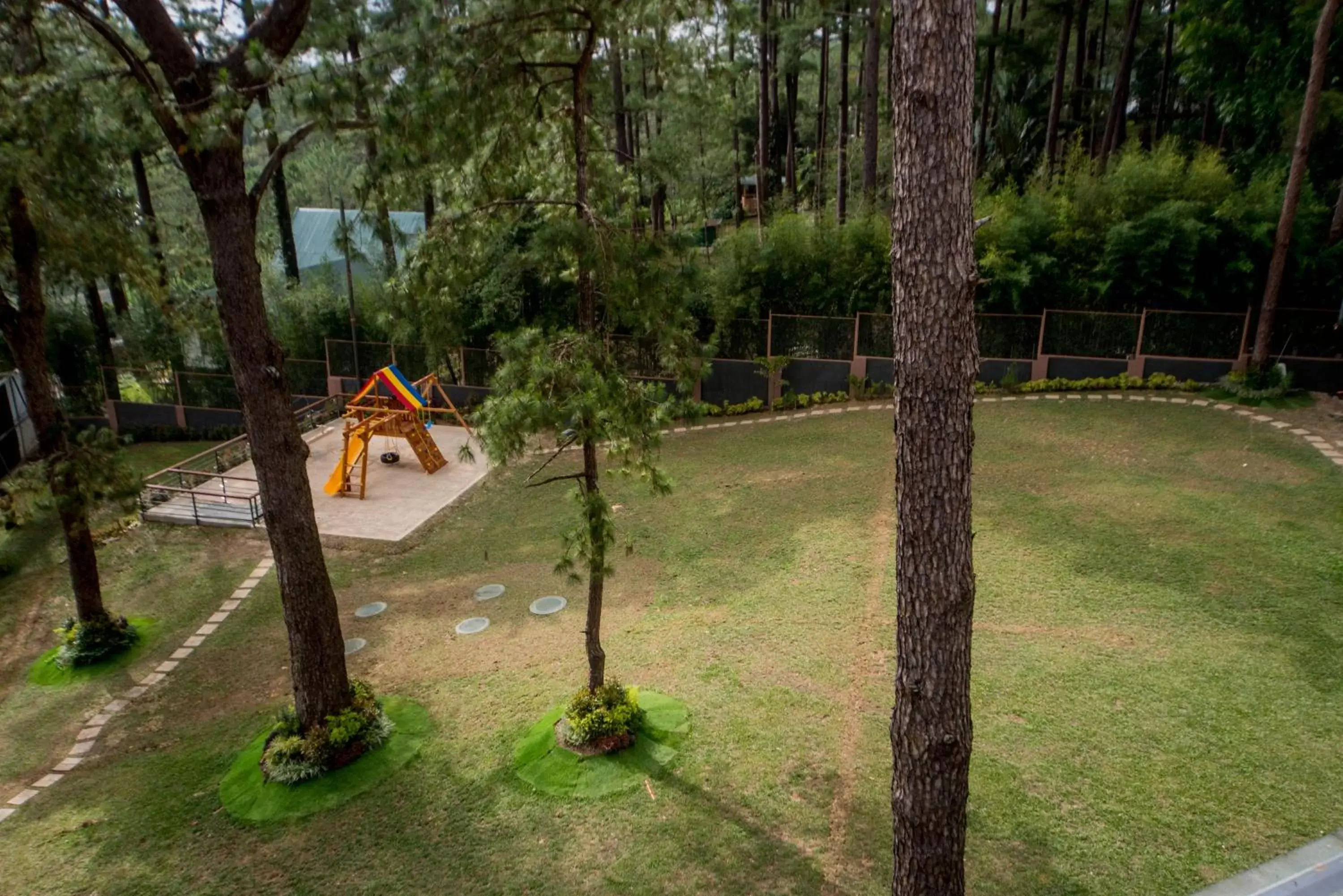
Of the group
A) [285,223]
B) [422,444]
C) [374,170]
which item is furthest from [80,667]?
[285,223]

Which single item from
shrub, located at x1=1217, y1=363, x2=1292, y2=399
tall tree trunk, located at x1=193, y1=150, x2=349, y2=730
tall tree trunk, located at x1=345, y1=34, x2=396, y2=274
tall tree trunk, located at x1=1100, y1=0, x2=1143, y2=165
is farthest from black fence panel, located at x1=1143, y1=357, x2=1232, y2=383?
tall tree trunk, located at x1=193, y1=150, x2=349, y2=730

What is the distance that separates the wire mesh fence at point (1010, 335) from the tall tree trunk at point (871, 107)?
3.49 metres

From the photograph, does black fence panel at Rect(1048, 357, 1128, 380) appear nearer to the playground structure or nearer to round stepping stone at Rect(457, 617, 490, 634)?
the playground structure

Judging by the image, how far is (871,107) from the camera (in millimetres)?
16094

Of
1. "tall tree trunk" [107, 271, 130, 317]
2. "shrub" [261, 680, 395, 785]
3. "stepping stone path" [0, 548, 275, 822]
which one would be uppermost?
"tall tree trunk" [107, 271, 130, 317]

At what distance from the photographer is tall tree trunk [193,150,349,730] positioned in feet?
19.7

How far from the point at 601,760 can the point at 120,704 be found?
18.1 ft

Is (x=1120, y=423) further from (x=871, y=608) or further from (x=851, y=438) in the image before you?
(x=871, y=608)

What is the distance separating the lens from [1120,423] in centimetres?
1241

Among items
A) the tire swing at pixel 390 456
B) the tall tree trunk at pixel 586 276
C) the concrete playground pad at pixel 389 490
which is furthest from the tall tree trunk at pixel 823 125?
the tall tree trunk at pixel 586 276

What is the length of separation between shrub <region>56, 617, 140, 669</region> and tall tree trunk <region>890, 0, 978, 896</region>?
29.7 feet

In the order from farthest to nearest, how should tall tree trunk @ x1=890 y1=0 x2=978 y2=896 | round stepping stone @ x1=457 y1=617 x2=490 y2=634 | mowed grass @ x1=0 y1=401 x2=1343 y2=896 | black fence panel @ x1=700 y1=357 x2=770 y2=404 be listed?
1. black fence panel @ x1=700 y1=357 x2=770 y2=404
2. round stepping stone @ x1=457 y1=617 x2=490 y2=634
3. mowed grass @ x1=0 y1=401 x2=1343 y2=896
4. tall tree trunk @ x1=890 y1=0 x2=978 y2=896

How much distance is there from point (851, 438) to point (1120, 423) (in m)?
4.05

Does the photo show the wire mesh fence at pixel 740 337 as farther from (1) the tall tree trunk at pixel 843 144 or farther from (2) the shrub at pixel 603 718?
(2) the shrub at pixel 603 718
